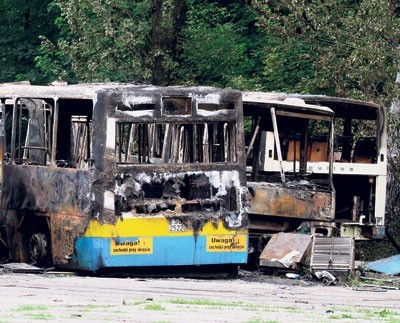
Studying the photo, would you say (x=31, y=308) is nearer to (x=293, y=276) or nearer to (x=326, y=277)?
(x=326, y=277)

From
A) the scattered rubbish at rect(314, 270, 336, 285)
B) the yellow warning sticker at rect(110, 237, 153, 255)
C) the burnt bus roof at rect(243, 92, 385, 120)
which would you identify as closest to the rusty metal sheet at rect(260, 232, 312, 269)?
the scattered rubbish at rect(314, 270, 336, 285)

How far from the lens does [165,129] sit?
68.0 feet

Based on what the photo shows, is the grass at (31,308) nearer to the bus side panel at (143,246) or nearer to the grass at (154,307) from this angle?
the grass at (154,307)

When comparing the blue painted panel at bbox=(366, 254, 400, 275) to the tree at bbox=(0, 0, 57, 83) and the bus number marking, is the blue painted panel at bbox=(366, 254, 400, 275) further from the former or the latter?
the tree at bbox=(0, 0, 57, 83)

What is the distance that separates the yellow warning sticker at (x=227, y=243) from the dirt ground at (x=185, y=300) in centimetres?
45

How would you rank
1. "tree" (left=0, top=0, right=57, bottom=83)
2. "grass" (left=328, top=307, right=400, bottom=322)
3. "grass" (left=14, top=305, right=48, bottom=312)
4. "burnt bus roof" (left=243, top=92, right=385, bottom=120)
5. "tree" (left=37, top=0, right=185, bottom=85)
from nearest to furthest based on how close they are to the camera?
"grass" (left=14, top=305, right=48, bottom=312)
"grass" (left=328, top=307, right=400, bottom=322)
"burnt bus roof" (left=243, top=92, right=385, bottom=120)
"tree" (left=37, top=0, right=185, bottom=85)
"tree" (left=0, top=0, right=57, bottom=83)

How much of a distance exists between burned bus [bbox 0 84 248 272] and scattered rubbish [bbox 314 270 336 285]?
1127 millimetres

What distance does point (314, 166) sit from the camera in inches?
1008

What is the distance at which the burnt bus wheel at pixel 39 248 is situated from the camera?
2038 centimetres

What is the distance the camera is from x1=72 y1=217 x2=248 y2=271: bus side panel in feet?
62.5

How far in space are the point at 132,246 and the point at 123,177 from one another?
95 centimetres

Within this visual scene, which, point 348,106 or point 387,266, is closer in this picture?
point 387,266

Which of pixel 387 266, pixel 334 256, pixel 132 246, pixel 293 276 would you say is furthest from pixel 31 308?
pixel 387 266

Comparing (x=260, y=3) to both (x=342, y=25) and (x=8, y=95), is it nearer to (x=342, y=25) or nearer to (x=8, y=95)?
(x=342, y=25)
